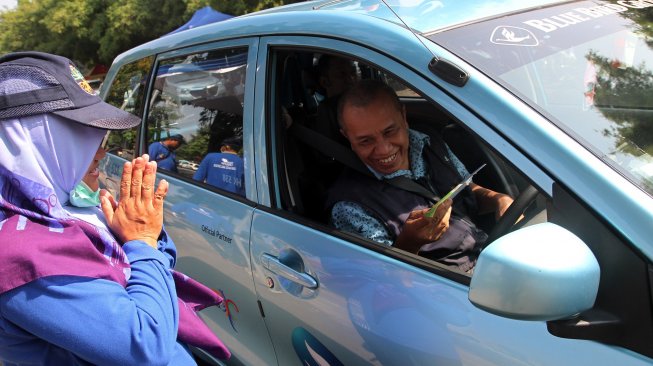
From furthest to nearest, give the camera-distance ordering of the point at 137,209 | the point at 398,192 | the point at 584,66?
1. the point at 398,192
2. the point at 584,66
3. the point at 137,209

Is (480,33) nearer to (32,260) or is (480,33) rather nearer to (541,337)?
(541,337)

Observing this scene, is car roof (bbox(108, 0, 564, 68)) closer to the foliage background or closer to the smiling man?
the smiling man

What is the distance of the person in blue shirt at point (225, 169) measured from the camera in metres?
2.05

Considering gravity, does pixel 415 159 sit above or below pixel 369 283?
above

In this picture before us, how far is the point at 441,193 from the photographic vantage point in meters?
2.09

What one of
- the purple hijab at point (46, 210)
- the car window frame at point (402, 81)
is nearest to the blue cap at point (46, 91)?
the purple hijab at point (46, 210)

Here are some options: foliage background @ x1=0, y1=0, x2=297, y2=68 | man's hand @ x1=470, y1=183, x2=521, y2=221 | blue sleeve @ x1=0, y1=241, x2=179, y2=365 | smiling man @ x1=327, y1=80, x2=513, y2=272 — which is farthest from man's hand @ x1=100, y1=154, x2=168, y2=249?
foliage background @ x1=0, y1=0, x2=297, y2=68

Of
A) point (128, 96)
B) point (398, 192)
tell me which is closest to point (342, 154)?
point (398, 192)

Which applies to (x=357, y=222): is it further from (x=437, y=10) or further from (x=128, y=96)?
(x=128, y=96)

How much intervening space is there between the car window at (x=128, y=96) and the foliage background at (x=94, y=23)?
36.4ft

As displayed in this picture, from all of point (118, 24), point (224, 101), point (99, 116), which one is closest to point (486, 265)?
point (99, 116)

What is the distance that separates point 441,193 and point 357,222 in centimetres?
46

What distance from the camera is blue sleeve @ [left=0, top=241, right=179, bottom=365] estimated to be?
1.06 metres

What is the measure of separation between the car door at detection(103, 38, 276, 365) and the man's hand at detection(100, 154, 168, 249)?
0.57m
